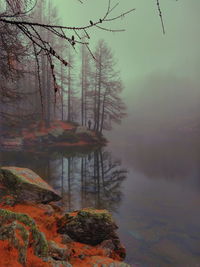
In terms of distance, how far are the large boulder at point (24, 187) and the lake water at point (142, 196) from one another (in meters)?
1.50

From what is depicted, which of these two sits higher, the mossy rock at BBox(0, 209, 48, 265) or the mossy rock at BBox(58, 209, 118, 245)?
the mossy rock at BBox(0, 209, 48, 265)

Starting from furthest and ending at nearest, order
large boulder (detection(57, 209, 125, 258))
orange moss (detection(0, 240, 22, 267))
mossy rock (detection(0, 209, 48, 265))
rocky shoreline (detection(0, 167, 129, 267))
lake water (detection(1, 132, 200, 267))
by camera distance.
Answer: lake water (detection(1, 132, 200, 267))
large boulder (detection(57, 209, 125, 258))
rocky shoreline (detection(0, 167, 129, 267))
mossy rock (detection(0, 209, 48, 265))
orange moss (detection(0, 240, 22, 267))

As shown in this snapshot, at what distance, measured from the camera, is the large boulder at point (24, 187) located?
7.16m

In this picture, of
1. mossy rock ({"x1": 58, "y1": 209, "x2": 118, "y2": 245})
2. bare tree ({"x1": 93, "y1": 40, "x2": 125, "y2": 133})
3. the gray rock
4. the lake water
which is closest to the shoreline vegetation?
the gray rock

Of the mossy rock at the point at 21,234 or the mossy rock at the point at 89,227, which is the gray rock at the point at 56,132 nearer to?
the mossy rock at the point at 89,227

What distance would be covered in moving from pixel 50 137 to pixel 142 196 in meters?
18.2

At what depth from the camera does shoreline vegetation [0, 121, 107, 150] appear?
24.7 meters

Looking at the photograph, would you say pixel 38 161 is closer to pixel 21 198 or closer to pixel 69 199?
pixel 69 199

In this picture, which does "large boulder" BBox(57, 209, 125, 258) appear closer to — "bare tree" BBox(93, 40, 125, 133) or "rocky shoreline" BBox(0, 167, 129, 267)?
"rocky shoreline" BBox(0, 167, 129, 267)

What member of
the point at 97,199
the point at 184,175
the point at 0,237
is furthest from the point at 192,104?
the point at 0,237

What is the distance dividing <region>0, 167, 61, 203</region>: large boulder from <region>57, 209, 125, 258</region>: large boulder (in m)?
1.64

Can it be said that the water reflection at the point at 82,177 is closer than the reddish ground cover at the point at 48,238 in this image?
No

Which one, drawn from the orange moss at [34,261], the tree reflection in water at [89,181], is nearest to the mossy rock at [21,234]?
the orange moss at [34,261]

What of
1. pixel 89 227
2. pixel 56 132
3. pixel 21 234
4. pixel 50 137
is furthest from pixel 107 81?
pixel 21 234
